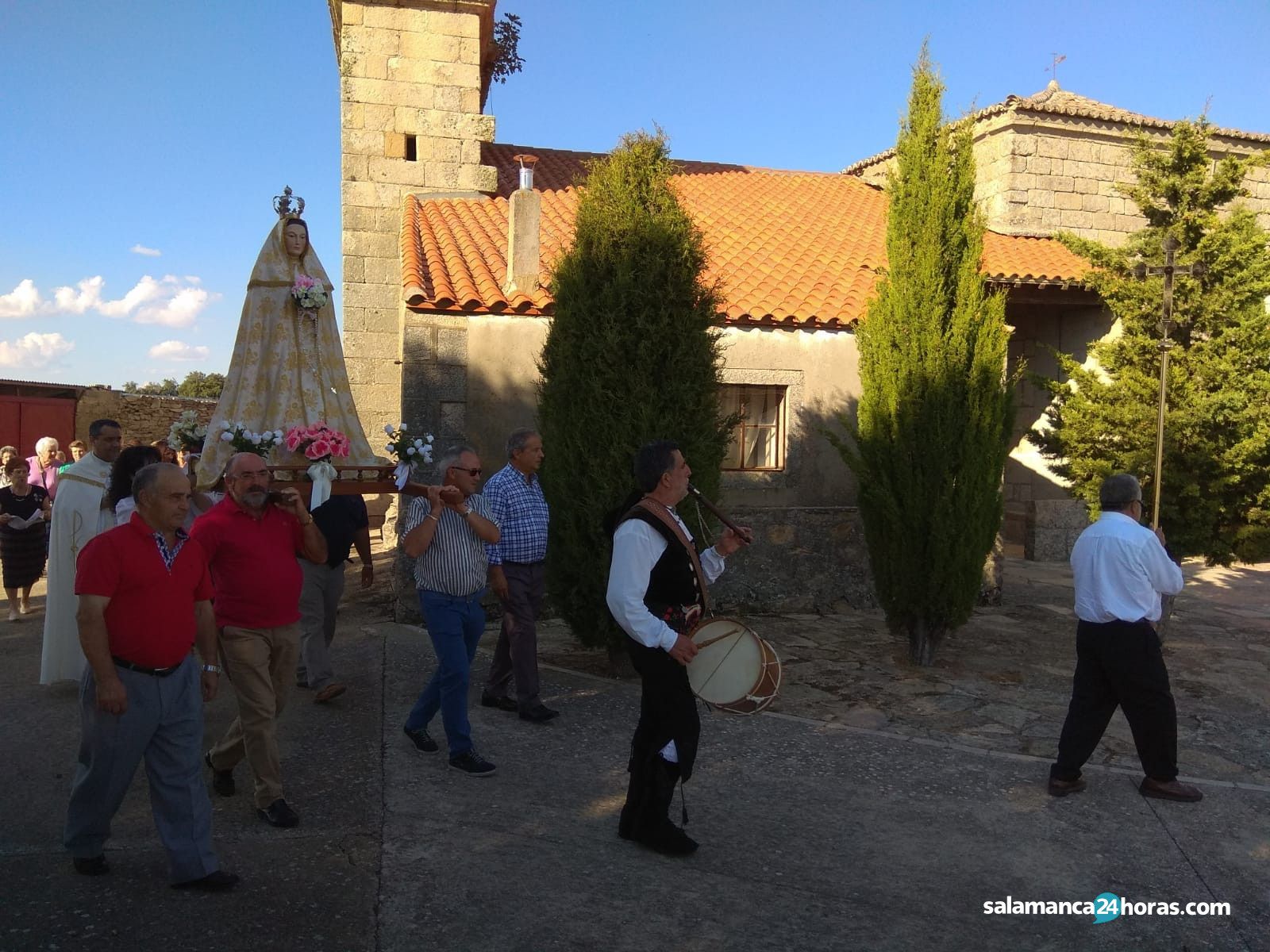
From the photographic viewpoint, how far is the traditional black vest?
3.83m

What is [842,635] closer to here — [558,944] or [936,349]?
[936,349]

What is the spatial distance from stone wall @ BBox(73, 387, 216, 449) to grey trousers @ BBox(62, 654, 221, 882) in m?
17.3

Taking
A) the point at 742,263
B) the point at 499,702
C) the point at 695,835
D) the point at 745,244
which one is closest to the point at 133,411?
the point at 745,244

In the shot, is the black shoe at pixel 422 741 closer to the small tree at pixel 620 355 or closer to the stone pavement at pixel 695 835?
the stone pavement at pixel 695 835

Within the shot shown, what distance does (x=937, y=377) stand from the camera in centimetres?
751

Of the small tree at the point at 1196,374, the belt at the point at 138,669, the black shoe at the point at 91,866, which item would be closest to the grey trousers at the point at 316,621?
the black shoe at the point at 91,866

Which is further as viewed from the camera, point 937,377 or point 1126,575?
point 937,377

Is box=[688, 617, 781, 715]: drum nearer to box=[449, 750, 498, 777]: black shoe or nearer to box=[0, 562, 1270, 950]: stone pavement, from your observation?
box=[0, 562, 1270, 950]: stone pavement

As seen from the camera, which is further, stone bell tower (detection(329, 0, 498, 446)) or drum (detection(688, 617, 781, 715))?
stone bell tower (detection(329, 0, 498, 446))

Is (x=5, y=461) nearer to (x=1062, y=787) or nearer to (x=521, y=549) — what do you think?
(x=521, y=549)

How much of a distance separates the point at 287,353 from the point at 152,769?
8.63 feet

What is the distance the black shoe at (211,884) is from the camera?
3.55 m

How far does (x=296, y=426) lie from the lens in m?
5.12

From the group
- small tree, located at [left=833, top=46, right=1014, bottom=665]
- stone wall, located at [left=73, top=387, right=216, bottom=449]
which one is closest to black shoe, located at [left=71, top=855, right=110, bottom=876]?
small tree, located at [left=833, top=46, right=1014, bottom=665]
